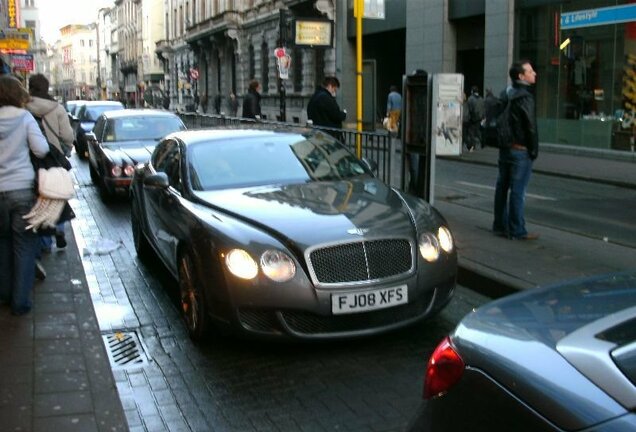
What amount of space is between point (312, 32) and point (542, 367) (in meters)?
17.6

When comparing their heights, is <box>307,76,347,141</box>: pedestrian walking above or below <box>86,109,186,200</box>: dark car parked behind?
above

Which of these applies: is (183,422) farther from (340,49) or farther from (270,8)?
(270,8)

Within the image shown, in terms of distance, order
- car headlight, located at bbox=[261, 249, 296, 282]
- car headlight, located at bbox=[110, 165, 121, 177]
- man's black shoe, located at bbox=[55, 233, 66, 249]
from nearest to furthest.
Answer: car headlight, located at bbox=[261, 249, 296, 282], man's black shoe, located at bbox=[55, 233, 66, 249], car headlight, located at bbox=[110, 165, 121, 177]

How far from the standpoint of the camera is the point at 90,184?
1491 cm

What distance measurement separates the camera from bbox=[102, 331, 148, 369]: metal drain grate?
5059 millimetres

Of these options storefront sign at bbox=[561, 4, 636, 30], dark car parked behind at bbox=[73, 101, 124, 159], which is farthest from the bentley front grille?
dark car parked behind at bbox=[73, 101, 124, 159]

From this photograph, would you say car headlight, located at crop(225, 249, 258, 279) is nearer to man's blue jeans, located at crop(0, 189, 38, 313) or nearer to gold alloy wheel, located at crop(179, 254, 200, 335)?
gold alloy wheel, located at crop(179, 254, 200, 335)

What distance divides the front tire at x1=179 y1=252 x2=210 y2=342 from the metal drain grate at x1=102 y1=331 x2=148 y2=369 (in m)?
0.40

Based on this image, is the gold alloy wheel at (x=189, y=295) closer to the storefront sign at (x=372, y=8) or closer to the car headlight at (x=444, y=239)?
the car headlight at (x=444, y=239)

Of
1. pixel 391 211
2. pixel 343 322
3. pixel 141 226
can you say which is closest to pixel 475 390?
pixel 343 322

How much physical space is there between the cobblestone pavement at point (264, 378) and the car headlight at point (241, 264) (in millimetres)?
636

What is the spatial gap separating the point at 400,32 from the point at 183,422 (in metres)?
29.5

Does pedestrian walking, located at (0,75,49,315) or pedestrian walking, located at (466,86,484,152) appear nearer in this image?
pedestrian walking, located at (0,75,49,315)

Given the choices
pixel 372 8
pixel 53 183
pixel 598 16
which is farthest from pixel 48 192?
pixel 598 16
